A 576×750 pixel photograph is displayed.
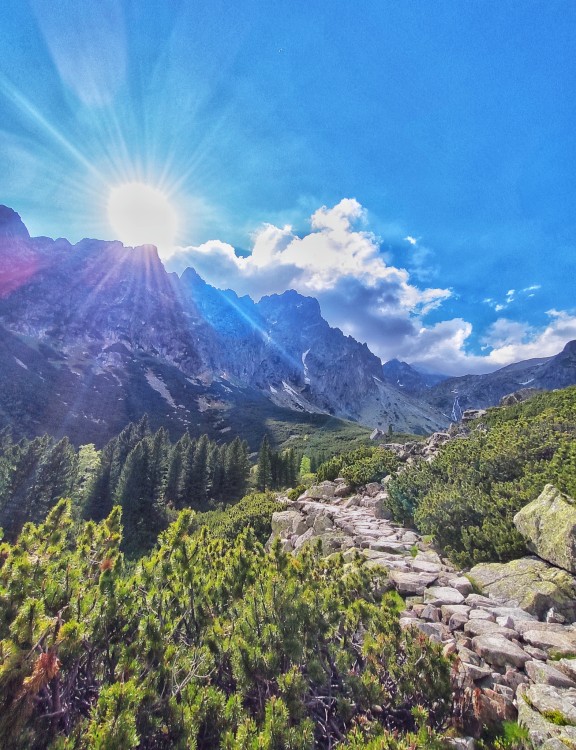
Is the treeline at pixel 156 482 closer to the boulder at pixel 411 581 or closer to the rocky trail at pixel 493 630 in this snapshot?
the rocky trail at pixel 493 630

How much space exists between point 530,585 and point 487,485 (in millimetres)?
6668

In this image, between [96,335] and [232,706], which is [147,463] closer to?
[232,706]

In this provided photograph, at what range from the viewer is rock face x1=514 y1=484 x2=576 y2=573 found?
26.0 ft

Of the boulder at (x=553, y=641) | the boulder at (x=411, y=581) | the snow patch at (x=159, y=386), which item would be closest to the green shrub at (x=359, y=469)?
the boulder at (x=411, y=581)

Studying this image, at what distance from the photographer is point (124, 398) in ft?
433

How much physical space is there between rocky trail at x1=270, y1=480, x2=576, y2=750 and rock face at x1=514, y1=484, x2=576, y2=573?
0.33 m

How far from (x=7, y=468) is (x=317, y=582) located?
1654 inches

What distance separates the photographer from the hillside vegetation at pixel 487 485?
10.2 meters

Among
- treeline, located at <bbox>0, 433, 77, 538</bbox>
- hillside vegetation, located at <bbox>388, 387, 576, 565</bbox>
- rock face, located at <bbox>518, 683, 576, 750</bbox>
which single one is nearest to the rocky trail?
rock face, located at <bbox>518, 683, 576, 750</bbox>

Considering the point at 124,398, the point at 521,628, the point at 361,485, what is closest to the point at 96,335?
the point at 124,398

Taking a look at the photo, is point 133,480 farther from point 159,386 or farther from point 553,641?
point 159,386

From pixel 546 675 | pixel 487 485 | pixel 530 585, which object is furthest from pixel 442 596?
pixel 487 485

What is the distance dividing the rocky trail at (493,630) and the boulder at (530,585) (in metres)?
0.02

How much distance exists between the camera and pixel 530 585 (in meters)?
7.66
